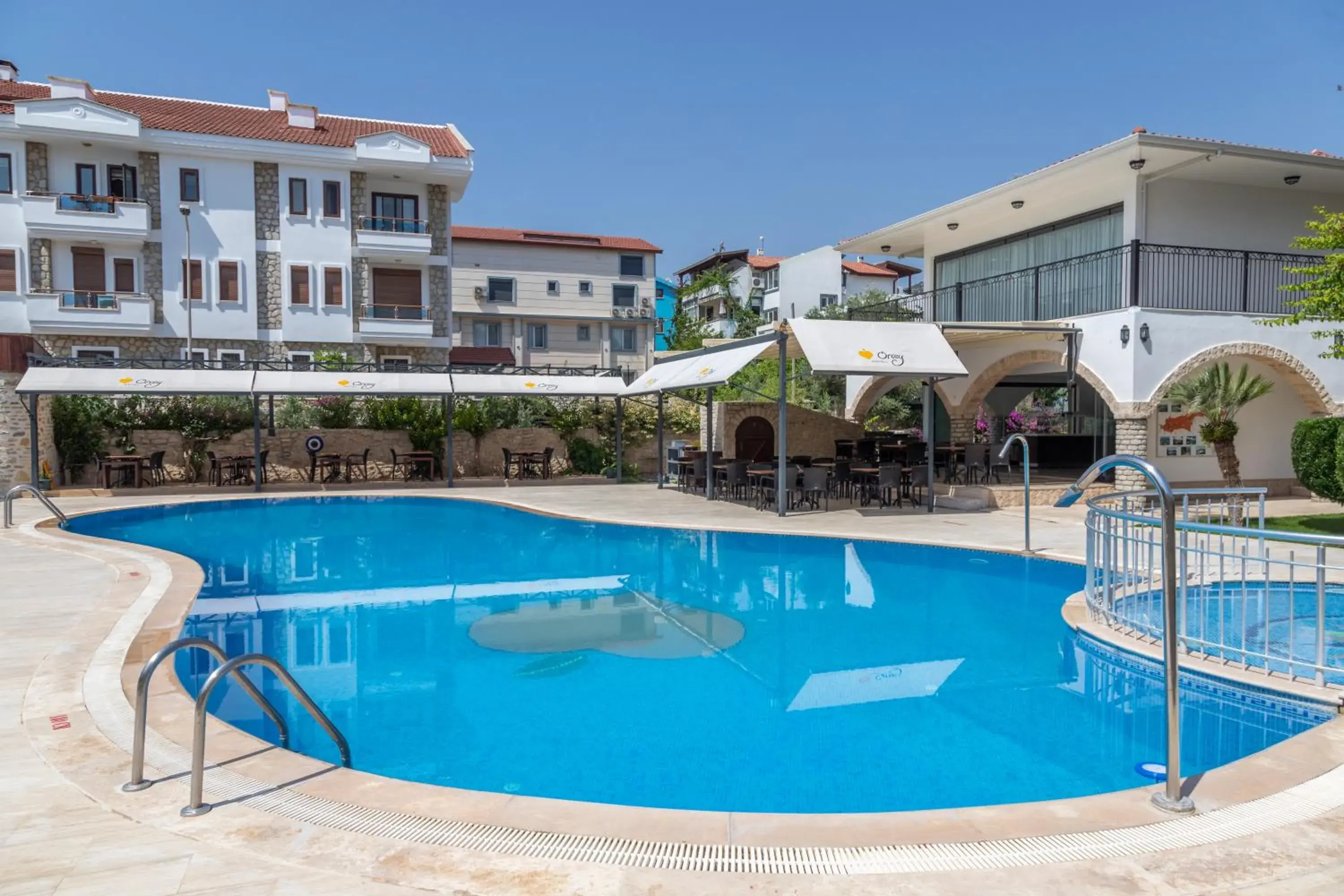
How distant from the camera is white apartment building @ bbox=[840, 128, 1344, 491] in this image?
16047 mm

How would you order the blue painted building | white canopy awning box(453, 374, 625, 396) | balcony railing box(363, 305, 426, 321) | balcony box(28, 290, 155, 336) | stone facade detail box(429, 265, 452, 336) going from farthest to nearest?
the blue painted building, stone facade detail box(429, 265, 452, 336), balcony railing box(363, 305, 426, 321), balcony box(28, 290, 155, 336), white canopy awning box(453, 374, 625, 396)

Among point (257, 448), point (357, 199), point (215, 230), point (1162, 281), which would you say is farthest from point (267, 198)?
point (1162, 281)

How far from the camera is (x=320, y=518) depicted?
17500mm

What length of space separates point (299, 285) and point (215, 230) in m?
3.19

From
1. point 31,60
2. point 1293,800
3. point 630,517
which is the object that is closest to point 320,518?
point 630,517

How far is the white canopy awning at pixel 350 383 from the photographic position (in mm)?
20438

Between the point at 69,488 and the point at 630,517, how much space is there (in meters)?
14.2

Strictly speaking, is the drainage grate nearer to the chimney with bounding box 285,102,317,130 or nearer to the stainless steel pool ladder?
the stainless steel pool ladder

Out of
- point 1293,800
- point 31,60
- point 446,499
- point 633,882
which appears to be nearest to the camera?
point 633,882

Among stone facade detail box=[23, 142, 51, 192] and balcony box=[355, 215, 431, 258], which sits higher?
stone facade detail box=[23, 142, 51, 192]

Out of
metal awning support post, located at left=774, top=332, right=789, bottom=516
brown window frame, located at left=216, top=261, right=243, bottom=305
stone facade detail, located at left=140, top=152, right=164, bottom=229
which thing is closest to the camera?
metal awning support post, located at left=774, top=332, right=789, bottom=516

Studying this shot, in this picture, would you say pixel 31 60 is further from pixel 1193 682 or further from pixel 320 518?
pixel 1193 682

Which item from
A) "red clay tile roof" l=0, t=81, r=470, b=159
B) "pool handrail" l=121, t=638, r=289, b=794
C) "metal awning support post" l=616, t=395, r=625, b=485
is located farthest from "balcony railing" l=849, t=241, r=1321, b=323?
"red clay tile roof" l=0, t=81, r=470, b=159

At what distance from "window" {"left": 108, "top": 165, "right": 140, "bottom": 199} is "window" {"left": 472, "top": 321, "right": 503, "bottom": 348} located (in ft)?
60.2
